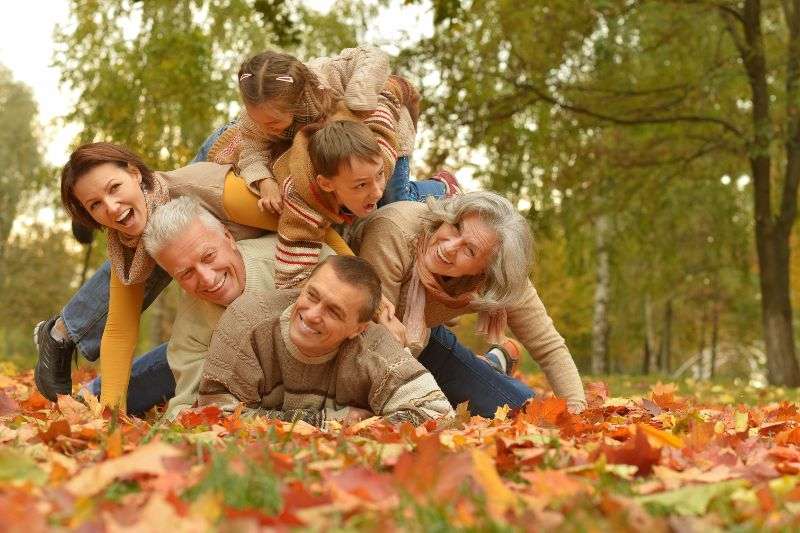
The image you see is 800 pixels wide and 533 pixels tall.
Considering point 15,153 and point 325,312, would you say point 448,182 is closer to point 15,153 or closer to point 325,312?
point 325,312

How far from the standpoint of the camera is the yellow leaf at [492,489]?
2.06m

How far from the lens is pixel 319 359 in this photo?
13.3 feet

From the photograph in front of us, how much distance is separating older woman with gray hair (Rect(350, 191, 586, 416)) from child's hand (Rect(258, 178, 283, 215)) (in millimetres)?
441

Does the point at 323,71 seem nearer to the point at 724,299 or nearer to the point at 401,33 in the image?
the point at 401,33

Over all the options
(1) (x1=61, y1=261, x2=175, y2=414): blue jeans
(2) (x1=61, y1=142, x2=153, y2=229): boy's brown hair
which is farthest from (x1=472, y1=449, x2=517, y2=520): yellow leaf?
(1) (x1=61, y1=261, x2=175, y2=414): blue jeans

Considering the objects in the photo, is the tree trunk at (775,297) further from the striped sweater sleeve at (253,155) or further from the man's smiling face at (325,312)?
the man's smiling face at (325,312)

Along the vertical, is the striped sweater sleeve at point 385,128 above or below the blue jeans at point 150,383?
above

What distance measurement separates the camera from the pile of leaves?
1.90 meters

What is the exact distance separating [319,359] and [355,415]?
10.2 inches

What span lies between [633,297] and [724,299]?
5.30 meters

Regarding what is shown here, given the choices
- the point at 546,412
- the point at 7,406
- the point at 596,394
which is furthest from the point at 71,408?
the point at 596,394

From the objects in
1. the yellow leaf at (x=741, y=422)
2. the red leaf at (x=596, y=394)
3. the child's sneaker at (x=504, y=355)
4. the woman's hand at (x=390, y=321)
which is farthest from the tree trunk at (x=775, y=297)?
the woman's hand at (x=390, y=321)

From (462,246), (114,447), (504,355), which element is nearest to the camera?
(114,447)

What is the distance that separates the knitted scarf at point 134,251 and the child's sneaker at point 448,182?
1.46 m
